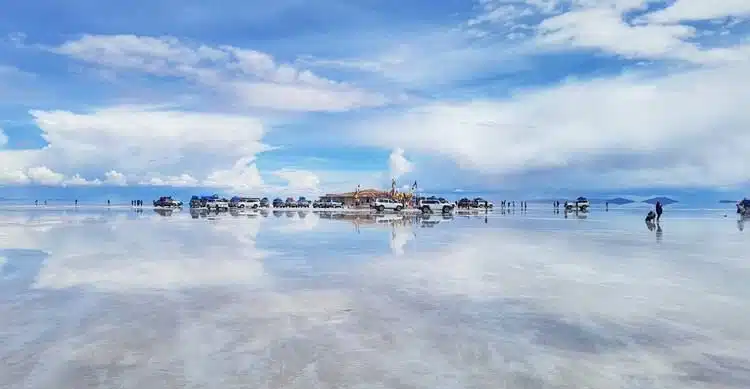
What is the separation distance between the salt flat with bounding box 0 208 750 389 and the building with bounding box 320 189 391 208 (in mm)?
91951

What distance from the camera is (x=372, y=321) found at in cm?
923

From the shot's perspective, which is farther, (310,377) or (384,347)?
(384,347)

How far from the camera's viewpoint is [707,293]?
1204 cm

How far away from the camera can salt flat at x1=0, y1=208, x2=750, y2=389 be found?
6.50 m

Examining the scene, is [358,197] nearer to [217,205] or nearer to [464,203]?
[464,203]

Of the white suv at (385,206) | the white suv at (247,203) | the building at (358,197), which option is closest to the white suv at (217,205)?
the white suv at (247,203)

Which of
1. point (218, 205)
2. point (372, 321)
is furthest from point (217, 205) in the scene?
point (372, 321)

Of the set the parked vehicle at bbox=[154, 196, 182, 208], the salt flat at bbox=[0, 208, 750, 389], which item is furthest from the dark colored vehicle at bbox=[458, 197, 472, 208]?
the salt flat at bbox=[0, 208, 750, 389]

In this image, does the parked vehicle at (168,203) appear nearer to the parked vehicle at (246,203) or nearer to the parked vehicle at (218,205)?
the parked vehicle at (246,203)

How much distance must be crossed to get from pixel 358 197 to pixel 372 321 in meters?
104

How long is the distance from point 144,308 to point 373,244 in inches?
539

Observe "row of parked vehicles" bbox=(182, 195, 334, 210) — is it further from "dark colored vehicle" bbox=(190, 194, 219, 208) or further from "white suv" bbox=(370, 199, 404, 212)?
"white suv" bbox=(370, 199, 404, 212)

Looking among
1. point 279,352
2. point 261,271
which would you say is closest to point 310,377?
point 279,352

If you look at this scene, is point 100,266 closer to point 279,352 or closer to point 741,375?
point 279,352
